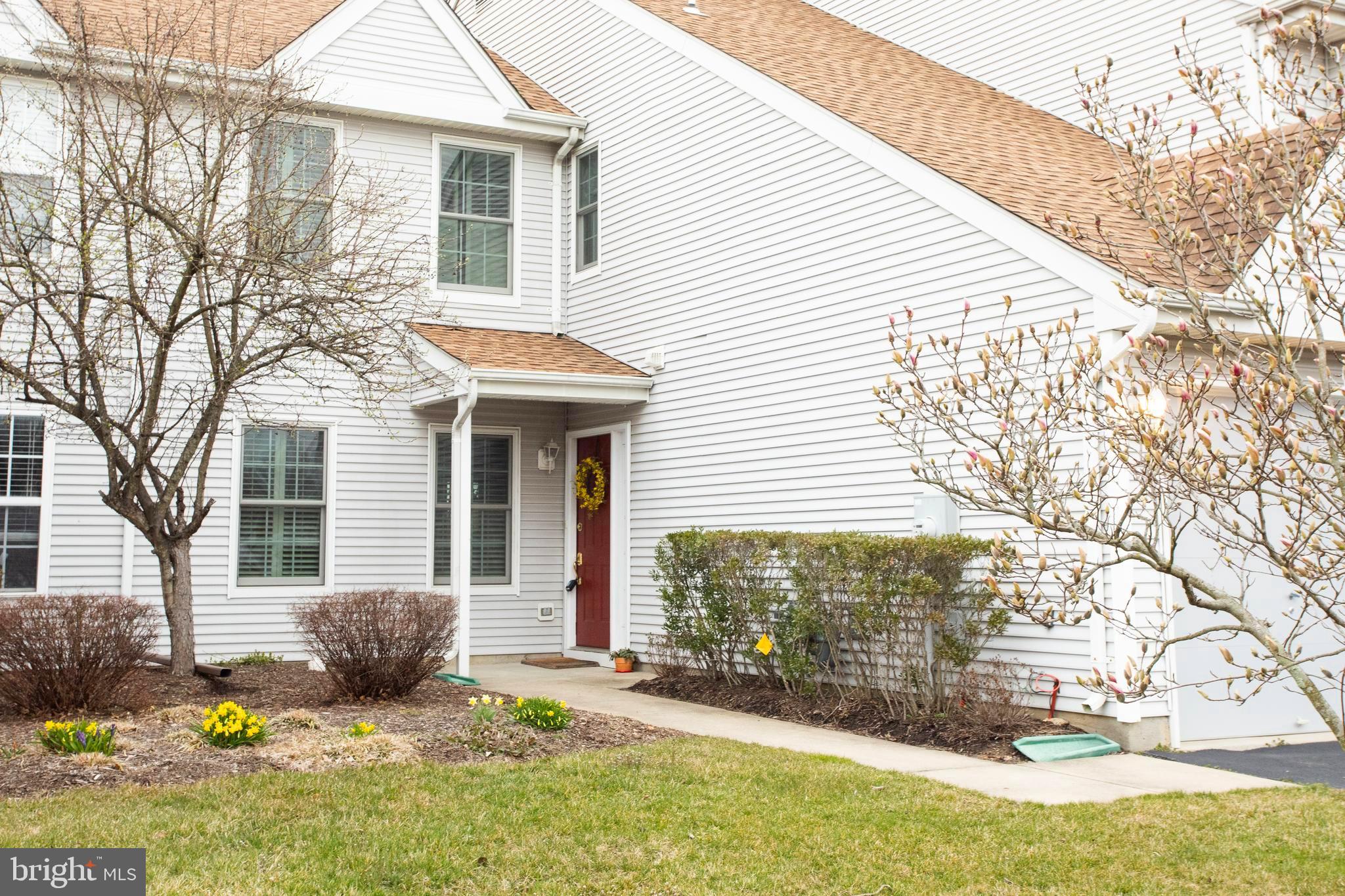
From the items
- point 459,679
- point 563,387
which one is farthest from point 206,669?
point 563,387

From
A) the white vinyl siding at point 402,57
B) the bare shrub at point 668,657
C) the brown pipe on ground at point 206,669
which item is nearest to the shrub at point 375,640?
the brown pipe on ground at point 206,669

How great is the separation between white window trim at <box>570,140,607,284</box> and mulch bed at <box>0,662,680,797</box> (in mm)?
5414

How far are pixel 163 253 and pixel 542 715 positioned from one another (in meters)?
4.95

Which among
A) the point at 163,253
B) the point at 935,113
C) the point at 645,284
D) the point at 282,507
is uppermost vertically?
the point at 935,113

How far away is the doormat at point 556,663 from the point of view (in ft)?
42.3

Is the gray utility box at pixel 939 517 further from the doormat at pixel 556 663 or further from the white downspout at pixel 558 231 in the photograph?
the white downspout at pixel 558 231

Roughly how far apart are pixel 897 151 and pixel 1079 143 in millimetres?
3054

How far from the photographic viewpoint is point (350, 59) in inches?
517

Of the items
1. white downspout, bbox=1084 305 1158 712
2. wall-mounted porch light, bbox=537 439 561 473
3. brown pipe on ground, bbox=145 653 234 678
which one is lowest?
brown pipe on ground, bbox=145 653 234 678

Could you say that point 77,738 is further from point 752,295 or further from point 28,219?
point 752,295

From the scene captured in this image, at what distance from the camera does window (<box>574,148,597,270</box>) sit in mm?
14047

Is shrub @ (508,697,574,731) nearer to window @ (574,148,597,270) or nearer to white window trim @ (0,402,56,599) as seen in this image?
white window trim @ (0,402,56,599)

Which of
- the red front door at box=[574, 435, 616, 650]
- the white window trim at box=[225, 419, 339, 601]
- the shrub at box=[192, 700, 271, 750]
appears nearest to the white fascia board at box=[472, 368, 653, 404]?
the red front door at box=[574, 435, 616, 650]

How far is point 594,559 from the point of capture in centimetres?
1341
